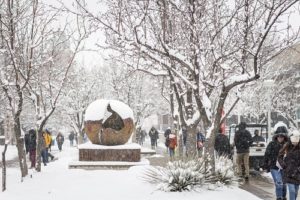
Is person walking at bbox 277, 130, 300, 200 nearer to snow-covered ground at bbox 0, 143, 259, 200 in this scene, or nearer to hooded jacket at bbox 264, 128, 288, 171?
hooded jacket at bbox 264, 128, 288, 171

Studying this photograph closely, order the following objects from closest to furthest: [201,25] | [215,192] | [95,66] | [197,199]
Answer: [197,199]
[215,192]
[201,25]
[95,66]

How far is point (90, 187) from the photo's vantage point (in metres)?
13.1

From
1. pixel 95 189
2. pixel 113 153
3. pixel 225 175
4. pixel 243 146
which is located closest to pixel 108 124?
pixel 113 153

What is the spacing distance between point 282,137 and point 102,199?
3.93 m

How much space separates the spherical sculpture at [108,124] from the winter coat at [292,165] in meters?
11.8

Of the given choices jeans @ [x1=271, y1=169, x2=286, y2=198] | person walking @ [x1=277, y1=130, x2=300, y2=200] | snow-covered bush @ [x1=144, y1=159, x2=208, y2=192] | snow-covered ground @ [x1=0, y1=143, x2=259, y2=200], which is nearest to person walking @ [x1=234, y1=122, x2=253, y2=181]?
snow-covered ground @ [x1=0, y1=143, x2=259, y2=200]

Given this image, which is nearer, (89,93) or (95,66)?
(89,93)

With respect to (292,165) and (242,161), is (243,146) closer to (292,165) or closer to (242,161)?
(242,161)

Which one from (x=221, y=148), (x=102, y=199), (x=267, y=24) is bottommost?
(x=102, y=199)

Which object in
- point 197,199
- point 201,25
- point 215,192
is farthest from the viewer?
point 201,25

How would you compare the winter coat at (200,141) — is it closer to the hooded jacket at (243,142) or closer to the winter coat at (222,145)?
the winter coat at (222,145)

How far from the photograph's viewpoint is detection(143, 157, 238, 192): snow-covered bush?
11445 mm

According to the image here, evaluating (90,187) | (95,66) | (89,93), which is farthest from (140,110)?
(90,187)

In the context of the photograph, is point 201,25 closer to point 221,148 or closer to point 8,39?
point 221,148
